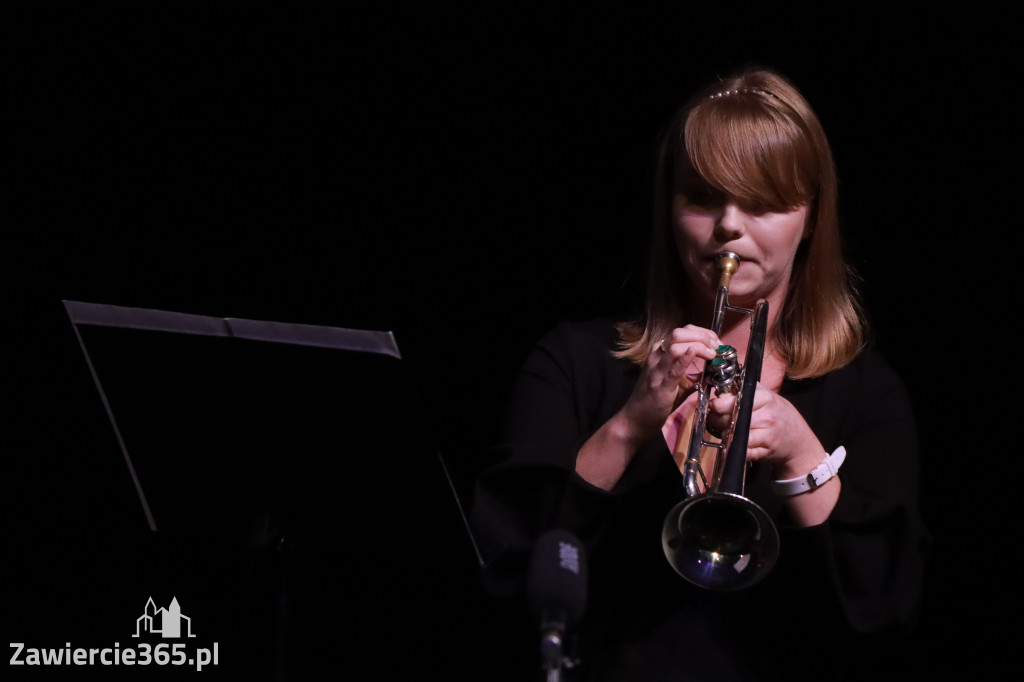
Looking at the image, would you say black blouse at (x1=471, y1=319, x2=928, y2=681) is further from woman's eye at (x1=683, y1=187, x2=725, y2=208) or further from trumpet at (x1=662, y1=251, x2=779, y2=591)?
woman's eye at (x1=683, y1=187, x2=725, y2=208)

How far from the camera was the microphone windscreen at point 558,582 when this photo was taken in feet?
4.21

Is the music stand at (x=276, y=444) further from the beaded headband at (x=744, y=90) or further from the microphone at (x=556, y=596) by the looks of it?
the beaded headband at (x=744, y=90)

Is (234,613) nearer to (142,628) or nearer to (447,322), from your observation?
(142,628)

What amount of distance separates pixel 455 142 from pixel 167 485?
1423 mm

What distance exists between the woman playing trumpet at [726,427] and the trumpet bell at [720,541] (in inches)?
2.6

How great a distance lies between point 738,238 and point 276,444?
3.06 ft

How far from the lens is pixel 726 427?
1.91 m

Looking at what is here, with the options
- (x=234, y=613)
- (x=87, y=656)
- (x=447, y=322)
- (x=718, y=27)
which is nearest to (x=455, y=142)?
(x=447, y=322)

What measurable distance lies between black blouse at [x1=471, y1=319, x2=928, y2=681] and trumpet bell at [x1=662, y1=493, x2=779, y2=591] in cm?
6

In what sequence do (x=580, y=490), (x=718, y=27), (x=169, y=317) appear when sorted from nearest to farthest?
(x=169, y=317) → (x=580, y=490) → (x=718, y=27)

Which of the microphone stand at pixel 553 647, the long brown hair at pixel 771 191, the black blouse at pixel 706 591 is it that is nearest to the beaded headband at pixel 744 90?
the long brown hair at pixel 771 191

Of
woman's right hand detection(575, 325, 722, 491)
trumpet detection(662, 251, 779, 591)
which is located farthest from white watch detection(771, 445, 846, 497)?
woman's right hand detection(575, 325, 722, 491)

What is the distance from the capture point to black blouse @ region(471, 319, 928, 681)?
181 cm

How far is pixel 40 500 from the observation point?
9.31 ft
